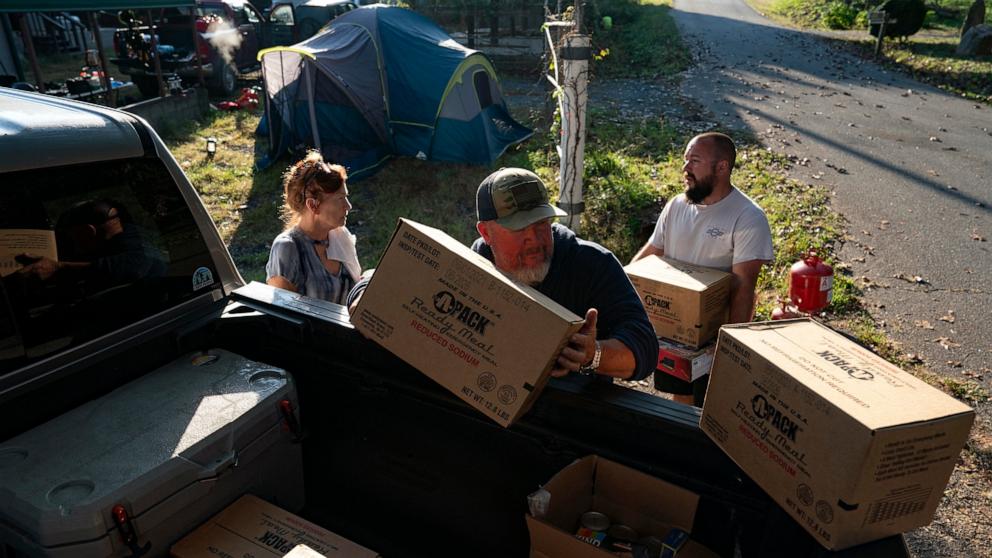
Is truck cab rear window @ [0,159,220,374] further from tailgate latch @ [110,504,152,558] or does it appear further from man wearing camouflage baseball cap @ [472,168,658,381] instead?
man wearing camouflage baseball cap @ [472,168,658,381]

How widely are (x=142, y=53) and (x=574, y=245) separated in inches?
529

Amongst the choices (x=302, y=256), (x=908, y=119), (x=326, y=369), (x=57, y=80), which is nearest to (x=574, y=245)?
(x=326, y=369)

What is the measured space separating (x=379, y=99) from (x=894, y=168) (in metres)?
7.79

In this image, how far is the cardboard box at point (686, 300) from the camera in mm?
3555

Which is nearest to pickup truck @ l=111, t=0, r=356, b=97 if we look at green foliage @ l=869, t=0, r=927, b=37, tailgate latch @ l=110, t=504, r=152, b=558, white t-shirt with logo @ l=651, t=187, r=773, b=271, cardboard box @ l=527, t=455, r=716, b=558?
white t-shirt with logo @ l=651, t=187, r=773, b=271

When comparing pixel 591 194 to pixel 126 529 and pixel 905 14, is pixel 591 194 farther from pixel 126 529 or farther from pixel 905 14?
pixel 905 14

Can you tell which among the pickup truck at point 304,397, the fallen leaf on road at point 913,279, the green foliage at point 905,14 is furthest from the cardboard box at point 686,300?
the green foliage at point 905,14

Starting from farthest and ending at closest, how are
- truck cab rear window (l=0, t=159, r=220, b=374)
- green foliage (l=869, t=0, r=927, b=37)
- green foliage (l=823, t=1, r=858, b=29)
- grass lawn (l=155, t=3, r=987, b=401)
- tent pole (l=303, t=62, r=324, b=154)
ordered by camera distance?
green foliage (l=823, t=1, r=858, b=29), green foliage (l=869, t=0, r=927, b=37), tent pole (l=303, t=62, r=324, b=154), grass lawn (l=155, t=3, r=987, b=401), truck cab rear window (l=0, t=159, r=220, b=374)

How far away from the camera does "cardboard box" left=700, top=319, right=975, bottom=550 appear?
1526 mm

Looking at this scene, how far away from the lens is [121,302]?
2408mm

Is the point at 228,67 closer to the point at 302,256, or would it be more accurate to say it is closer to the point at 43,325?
the point at 302,256

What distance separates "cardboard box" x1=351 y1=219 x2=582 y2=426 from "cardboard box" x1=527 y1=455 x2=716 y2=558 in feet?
0.90

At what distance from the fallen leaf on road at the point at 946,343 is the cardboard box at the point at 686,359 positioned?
312cm

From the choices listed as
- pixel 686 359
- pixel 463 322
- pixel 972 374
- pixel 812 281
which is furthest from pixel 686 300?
pixel 972 374
